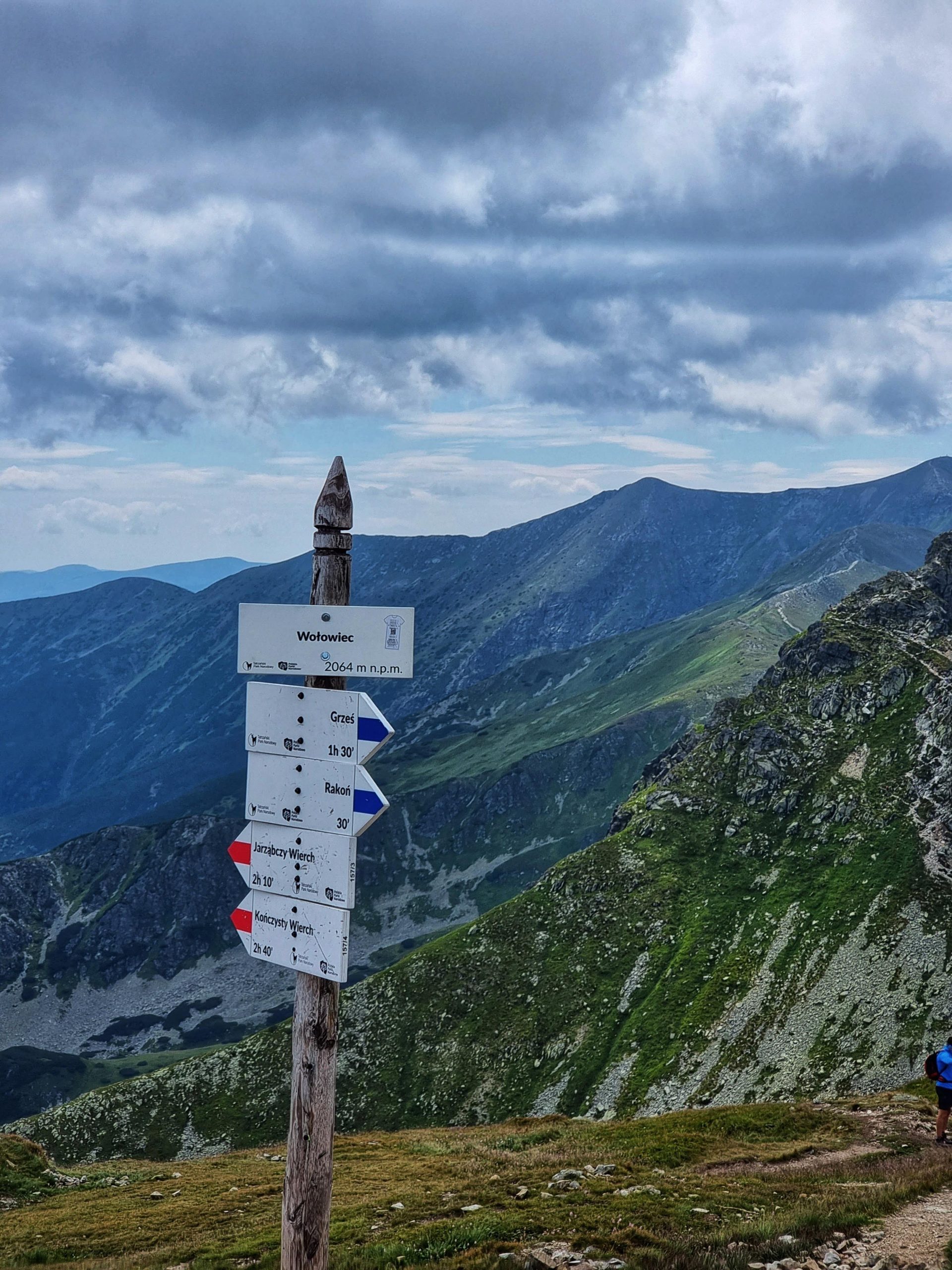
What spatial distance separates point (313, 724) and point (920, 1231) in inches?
635

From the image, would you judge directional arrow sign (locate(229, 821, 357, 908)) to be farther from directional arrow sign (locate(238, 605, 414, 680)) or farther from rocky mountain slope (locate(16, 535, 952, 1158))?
rocky mountain slope (locate(16, 535, 952, 1158))

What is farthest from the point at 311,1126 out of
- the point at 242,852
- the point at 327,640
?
the point at 327,640

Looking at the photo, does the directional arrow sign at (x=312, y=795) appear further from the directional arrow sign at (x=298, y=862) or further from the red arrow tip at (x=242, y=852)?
the red arrow tip at (x=242, y=852)

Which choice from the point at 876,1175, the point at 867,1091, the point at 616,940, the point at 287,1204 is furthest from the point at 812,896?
the point at 287,1204

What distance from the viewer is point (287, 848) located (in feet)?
44.1

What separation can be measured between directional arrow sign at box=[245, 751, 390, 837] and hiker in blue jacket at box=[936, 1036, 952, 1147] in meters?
24.3

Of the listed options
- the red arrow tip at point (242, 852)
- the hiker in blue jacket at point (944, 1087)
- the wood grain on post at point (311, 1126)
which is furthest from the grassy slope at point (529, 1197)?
the red arrow tip at point (242, 852)

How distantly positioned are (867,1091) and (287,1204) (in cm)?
8459

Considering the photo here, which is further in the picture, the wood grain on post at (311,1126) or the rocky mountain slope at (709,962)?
the rocky mountain slope at (709,962)

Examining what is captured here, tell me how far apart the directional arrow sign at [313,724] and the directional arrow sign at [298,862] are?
1150 mm

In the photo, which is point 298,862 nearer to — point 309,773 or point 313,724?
point 309,773

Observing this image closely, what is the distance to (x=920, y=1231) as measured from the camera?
59.7 ft

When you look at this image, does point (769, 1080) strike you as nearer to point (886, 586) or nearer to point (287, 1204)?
point (287, 1204)

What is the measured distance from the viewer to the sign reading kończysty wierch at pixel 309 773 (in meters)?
12.9
